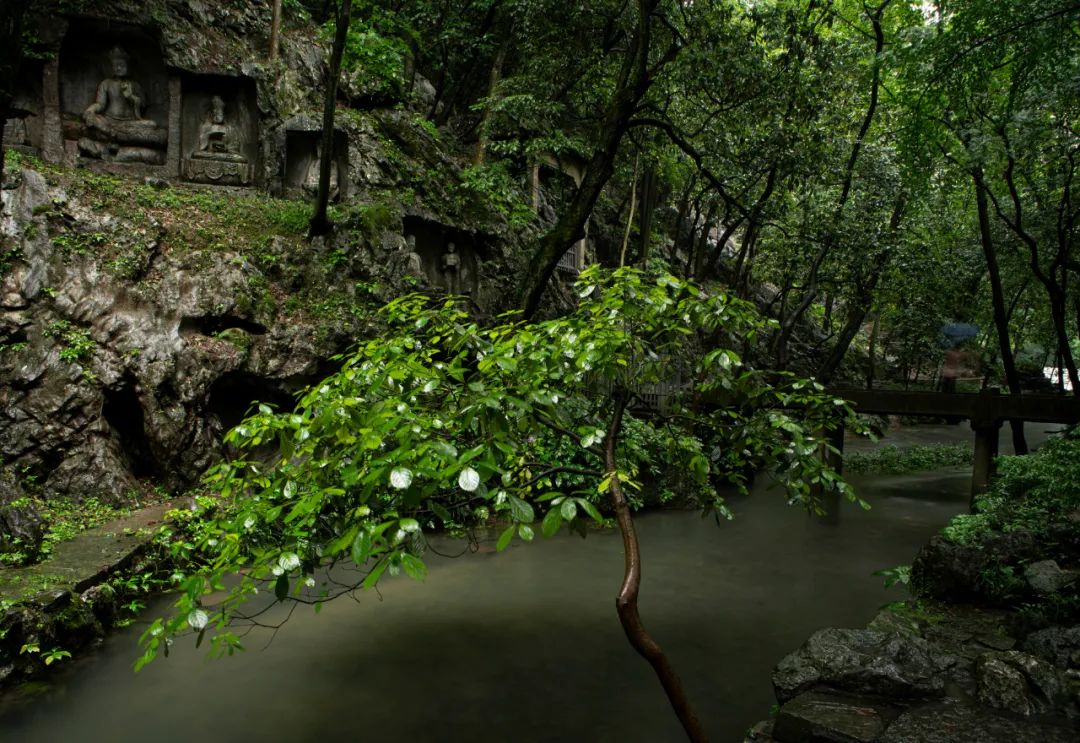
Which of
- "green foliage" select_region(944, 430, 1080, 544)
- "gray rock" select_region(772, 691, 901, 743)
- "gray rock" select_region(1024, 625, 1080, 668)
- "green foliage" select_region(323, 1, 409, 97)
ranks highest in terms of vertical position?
"green foliage" select_region(323, 1, 409, 97)

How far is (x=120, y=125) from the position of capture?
48.9 feet

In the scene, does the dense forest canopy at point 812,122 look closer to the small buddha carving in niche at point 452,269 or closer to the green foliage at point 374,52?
the green foliage at point 374,52

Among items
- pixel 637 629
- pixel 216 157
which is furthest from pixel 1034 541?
pixel 216 157

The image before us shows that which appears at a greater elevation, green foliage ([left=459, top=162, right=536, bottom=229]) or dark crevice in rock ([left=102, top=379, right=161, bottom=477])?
green foliage ([left=459, top=162, right=536, bottom=229])

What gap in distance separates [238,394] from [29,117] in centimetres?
754

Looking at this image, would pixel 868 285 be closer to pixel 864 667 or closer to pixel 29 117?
pixel 864 667

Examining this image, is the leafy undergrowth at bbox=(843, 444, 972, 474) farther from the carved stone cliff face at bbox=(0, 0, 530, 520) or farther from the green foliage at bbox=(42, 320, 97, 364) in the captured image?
the green foliage at bbox=(42, 320, 97, 364)

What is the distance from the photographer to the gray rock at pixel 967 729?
4734 millimetres

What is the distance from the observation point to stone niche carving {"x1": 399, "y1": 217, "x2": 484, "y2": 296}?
15.7m

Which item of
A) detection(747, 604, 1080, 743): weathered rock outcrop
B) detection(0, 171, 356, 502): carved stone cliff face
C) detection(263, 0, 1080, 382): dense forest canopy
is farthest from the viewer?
detection(0, 171, 356, 502): carved stone cliff face

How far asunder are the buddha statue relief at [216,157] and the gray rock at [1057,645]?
16344mm

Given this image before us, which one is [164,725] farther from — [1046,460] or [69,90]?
[69,90]

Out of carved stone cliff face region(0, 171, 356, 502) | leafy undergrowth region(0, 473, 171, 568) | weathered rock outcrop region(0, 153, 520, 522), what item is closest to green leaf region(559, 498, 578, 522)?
leafy undergrowth region(0, 473, 171, 568)

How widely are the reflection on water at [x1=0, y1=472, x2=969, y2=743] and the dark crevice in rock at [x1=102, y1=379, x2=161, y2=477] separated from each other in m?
3.41
